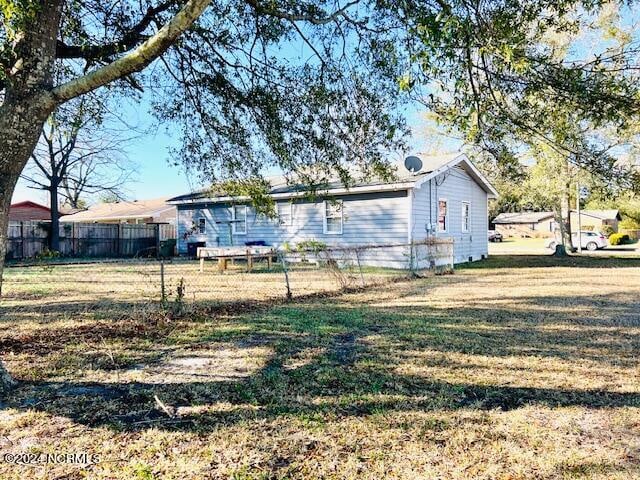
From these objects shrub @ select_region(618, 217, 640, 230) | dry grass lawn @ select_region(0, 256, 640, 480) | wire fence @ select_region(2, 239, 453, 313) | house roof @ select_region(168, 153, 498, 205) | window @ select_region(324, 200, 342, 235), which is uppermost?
house roof @ select_region(168, 153, 498, 205)

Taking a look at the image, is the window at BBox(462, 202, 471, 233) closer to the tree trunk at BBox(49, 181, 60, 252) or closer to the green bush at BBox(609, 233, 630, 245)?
the tree trunk at BBox(49, 181, 60, 252)

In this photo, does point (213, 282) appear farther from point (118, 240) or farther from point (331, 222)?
point (118, 240)

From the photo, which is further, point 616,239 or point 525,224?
point 525,224

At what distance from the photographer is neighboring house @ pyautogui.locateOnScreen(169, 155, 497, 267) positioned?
15211mm

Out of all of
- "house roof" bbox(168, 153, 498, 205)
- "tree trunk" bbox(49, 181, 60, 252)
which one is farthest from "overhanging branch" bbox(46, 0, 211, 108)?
"tree trunk" bbox(49, 181, 60, 252)

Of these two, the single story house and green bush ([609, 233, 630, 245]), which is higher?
the single story house

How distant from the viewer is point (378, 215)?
15711mm

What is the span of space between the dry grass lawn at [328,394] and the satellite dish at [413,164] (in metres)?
8.29

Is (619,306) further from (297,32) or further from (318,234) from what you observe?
(318,234)

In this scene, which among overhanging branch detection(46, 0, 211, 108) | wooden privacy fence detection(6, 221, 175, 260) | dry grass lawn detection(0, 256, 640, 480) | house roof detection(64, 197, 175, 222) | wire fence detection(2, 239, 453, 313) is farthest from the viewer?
house roof detection(64, 197, 175, 222)

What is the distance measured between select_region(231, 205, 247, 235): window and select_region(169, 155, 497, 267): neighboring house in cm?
4

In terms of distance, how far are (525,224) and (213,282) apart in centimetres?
5919

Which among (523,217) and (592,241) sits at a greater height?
(523,217)

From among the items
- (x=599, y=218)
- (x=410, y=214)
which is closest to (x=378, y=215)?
(x=410, y=214)
